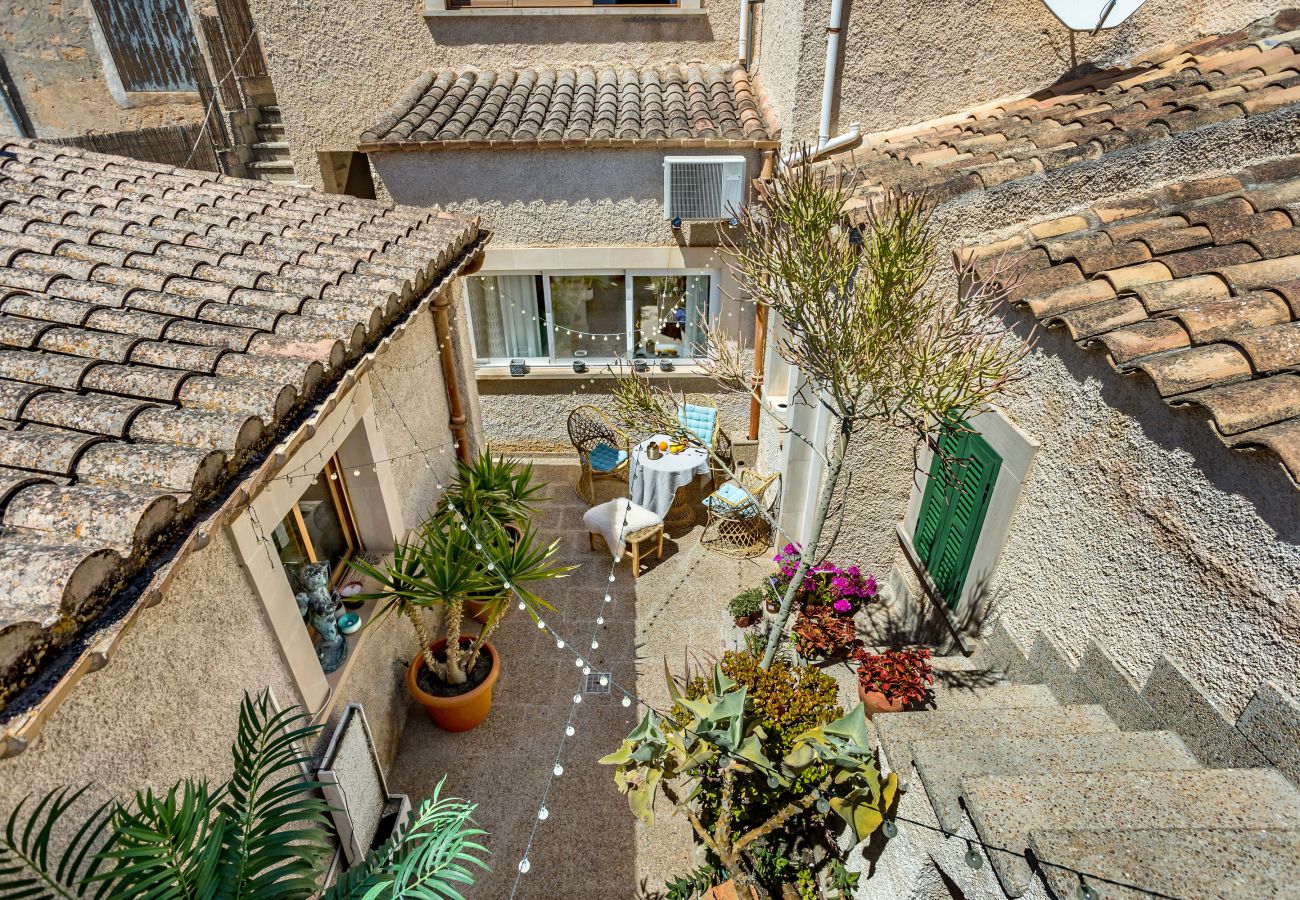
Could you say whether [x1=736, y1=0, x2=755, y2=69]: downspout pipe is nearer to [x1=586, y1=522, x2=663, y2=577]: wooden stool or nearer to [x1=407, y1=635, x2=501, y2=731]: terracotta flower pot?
[x1=586, y1=522, x2=663, y2=577]: wooden stool

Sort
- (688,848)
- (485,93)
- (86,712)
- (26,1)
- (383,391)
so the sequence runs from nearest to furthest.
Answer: (86,712) < (688,848) < (383,391) < (485,93) < (26,1)

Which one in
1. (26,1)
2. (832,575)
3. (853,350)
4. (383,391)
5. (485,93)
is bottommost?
(832,575)

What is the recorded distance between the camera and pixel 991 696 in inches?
195

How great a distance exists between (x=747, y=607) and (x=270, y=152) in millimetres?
13231

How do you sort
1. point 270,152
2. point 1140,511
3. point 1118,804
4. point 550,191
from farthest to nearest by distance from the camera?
point 270,152
point 550,191
point 1140,511
point 1118,804

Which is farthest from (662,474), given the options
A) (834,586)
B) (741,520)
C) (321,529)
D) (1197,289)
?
(1197,289)

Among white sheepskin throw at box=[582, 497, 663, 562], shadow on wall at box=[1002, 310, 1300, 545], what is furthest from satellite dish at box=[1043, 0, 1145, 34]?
white sheepskin throw at box=[582, 497, 663, 562]

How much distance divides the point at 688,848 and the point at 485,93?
34.0ft

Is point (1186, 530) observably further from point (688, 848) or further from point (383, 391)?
point (383, 391)

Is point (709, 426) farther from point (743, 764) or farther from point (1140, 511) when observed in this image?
point (1140, 511)

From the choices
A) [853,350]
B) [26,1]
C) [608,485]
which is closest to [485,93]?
[608,485]

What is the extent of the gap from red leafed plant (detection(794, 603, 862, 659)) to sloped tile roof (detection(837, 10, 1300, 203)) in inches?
160

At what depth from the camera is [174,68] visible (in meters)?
14.9

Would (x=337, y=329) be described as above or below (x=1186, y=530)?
above
